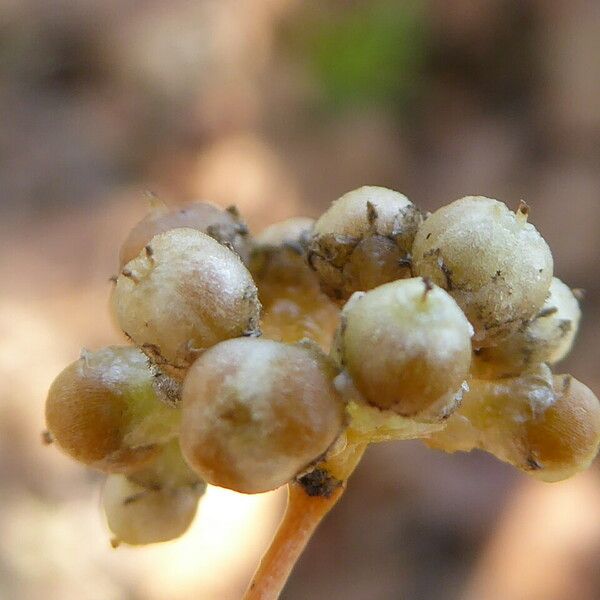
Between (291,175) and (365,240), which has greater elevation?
(365,240)

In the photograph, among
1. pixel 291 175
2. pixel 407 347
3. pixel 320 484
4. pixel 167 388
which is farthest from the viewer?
pixel 291 175

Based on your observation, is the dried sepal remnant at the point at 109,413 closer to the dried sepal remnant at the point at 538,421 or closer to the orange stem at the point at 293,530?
the orange stem at the point at 293,530

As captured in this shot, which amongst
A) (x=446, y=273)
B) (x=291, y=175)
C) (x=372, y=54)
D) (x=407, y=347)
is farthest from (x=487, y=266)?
(x=372, y=54)

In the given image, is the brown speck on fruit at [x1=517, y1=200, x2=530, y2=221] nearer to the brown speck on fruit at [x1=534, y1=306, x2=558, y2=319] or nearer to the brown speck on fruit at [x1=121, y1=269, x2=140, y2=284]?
the brown speck on fruit at [x1=534, y1=306, x2=558, y2=319]

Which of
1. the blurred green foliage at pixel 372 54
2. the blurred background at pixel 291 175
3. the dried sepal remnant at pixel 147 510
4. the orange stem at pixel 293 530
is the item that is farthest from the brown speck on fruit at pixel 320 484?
the blurred green foliage at pixel 372 54

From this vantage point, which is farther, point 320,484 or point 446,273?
point 320,484

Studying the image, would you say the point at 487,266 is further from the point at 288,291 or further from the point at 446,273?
the point at 288,291
